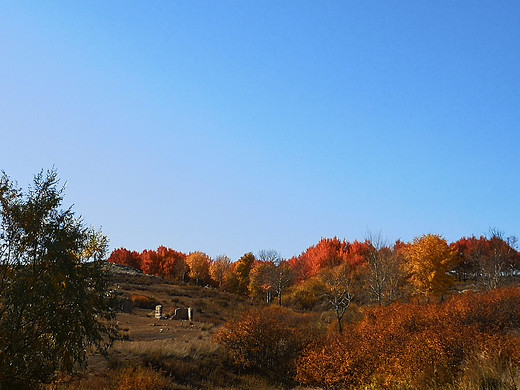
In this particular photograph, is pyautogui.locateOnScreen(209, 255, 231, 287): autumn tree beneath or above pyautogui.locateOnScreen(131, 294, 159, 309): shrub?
above

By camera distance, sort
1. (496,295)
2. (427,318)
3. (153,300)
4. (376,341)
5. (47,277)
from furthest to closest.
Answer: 1. (153,300)
2. (496,295)
3. (427,318)
4. (376,341)
5. (47,277)

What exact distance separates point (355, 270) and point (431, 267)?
19129 millimetres

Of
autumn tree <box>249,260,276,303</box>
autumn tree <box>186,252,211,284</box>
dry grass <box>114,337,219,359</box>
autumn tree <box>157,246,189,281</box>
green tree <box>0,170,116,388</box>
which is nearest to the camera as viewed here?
green tree <box>0,170,116,388</box>

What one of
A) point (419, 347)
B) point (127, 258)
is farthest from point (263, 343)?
point (127, 258)

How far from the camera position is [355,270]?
65.8 metres

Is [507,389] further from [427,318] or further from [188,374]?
[188,374]

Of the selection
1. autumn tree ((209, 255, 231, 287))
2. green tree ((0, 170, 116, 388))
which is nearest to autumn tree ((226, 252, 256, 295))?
autumn tree ((209, 255, 231, 287))

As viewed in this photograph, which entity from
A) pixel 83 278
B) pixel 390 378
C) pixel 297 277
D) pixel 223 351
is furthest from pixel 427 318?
pixel 297 277

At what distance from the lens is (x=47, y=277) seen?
9453 millimetres

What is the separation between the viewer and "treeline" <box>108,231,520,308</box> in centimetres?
4631

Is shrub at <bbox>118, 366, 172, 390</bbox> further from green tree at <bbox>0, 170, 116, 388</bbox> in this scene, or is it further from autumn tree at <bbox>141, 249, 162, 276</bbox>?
autumn tree at <bbox>141, 249, 162, 276</bbox>

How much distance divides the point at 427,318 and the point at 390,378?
7747mm

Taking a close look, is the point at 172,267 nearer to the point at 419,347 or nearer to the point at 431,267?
the point at 431,267

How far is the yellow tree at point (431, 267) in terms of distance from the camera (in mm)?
46562
